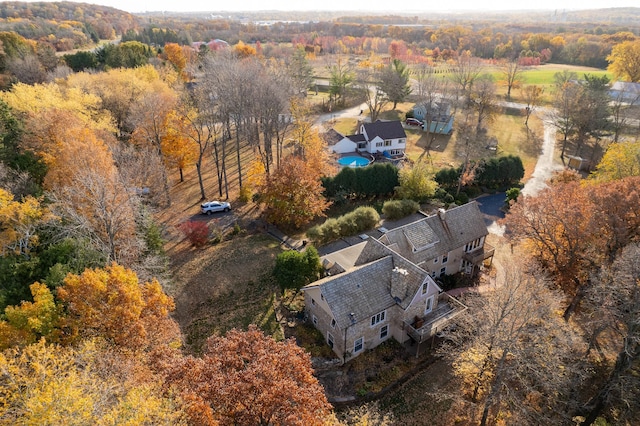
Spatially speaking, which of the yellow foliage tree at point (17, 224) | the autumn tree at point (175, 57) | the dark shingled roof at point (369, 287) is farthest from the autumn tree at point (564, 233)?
the autumn tree at point (175, 57)

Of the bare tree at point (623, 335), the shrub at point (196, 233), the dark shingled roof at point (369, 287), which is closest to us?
the bare tree at point (623, 335)

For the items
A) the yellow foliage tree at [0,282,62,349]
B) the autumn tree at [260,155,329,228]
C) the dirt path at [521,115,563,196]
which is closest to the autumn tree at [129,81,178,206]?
the autumn tree at [260,155,329,228]

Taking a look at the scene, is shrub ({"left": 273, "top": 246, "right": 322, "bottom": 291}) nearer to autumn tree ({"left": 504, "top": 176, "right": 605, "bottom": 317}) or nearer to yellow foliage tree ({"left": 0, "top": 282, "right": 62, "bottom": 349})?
yellow foliage tree ({"left": 0, "top": 282, "right": 62, "bottom": 349})

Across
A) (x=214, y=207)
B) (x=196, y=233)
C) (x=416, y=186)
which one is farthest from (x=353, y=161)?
(x=196, y=233)

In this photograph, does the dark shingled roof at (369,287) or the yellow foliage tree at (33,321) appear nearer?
the yellow foliage tree at (33,321)

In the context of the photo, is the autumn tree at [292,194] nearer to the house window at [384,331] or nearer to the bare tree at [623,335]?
the house window at [384,331]

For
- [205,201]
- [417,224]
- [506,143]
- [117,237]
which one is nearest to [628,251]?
[417,224]

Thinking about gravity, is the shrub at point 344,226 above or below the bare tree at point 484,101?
below
